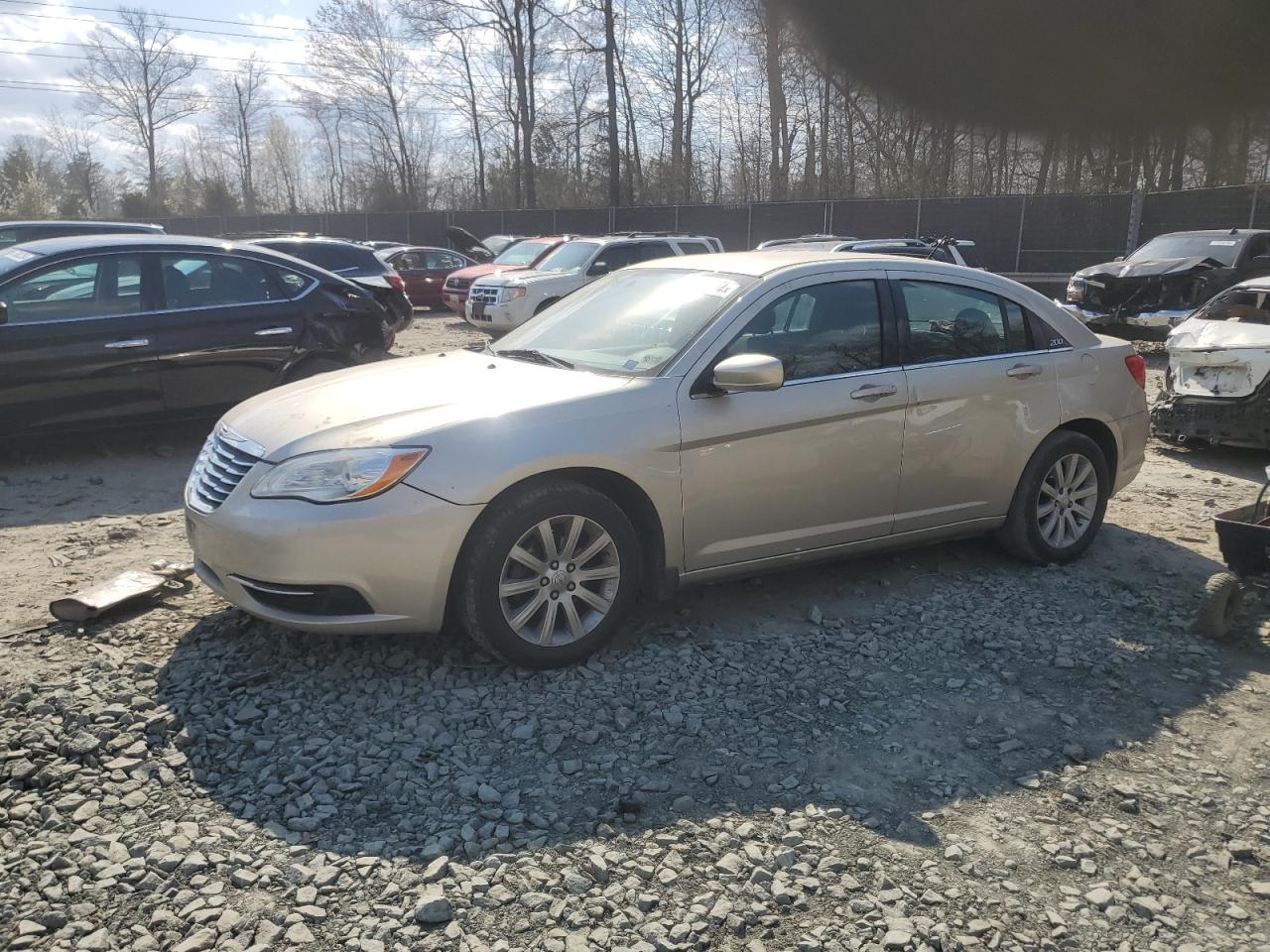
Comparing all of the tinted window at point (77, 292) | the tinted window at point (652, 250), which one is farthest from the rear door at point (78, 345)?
the tinted window at point (652, 250)

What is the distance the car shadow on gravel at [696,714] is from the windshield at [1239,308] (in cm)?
432

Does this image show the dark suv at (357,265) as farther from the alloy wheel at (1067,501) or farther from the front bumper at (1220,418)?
the alloy wheel at (1067,501)

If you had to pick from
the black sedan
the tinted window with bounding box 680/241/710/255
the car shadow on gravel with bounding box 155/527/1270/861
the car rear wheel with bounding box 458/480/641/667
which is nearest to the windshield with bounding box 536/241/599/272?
the tinted window with bounding box 680/241/710/255

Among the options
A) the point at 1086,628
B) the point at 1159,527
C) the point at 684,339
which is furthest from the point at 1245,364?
the point at 684,339

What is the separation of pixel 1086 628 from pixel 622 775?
2.59 meters

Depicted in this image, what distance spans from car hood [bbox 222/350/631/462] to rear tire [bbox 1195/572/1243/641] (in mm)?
2923

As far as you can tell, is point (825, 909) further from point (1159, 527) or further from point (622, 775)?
point (1159, 527)

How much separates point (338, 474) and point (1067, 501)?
13.1 feet

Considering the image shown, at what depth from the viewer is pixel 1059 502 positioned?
5523 millimetres

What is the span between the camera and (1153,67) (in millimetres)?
2754

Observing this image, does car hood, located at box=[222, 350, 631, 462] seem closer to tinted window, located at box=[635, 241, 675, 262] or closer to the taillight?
the taillight

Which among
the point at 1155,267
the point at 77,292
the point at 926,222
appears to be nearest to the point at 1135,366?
the point at 77,292

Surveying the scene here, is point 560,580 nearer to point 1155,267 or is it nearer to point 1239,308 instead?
point 1239,308

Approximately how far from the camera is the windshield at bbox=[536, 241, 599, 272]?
1552 centimetres
